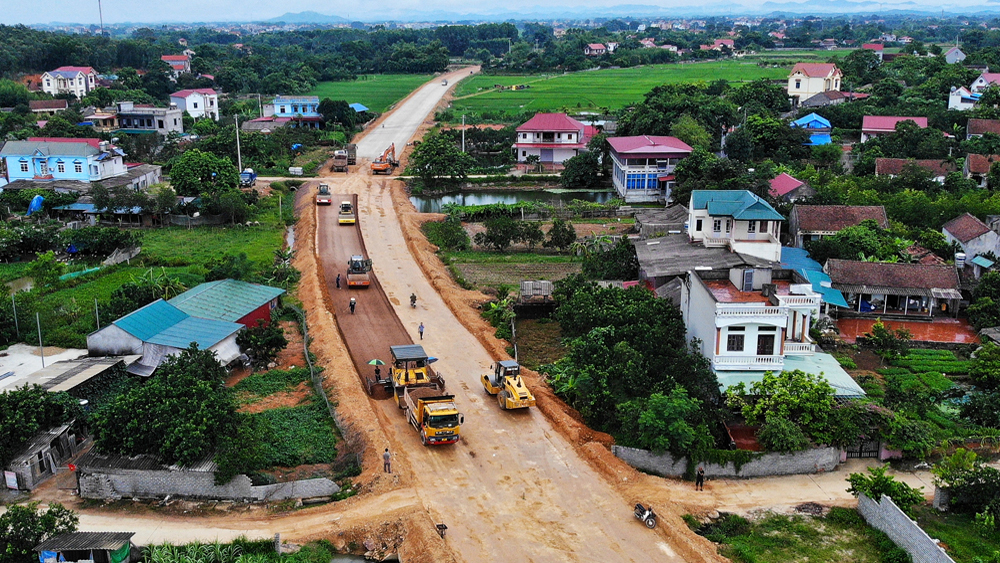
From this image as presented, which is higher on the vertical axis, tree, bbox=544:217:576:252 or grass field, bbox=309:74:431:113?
grass field, bbox=309:74:431:113

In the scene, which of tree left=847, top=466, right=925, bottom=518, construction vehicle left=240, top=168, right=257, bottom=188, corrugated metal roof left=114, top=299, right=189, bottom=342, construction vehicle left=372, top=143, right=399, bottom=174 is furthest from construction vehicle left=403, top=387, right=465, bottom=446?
construction vehicle left=372, top=143, right=399, bottom=174

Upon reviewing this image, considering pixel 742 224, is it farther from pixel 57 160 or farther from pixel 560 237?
pixel 57 160

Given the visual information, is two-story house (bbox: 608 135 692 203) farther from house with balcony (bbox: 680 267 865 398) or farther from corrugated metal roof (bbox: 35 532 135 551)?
corrugated metal roof (bbox: 35 532 135 551)

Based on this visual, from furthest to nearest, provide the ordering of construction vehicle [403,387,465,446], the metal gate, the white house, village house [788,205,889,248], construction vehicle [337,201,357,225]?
construction vehicle [337,201,357,225]
village house [788,205,889,248]
the white house
the metal gate
construction vehicle [403,387,465,446]

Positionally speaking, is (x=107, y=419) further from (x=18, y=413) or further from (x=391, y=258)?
(x=391, y=258)

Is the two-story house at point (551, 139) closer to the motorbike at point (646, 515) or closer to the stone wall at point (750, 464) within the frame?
the stone wall at point (750, 464)

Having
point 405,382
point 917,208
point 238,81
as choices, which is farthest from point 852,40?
point 405,382
